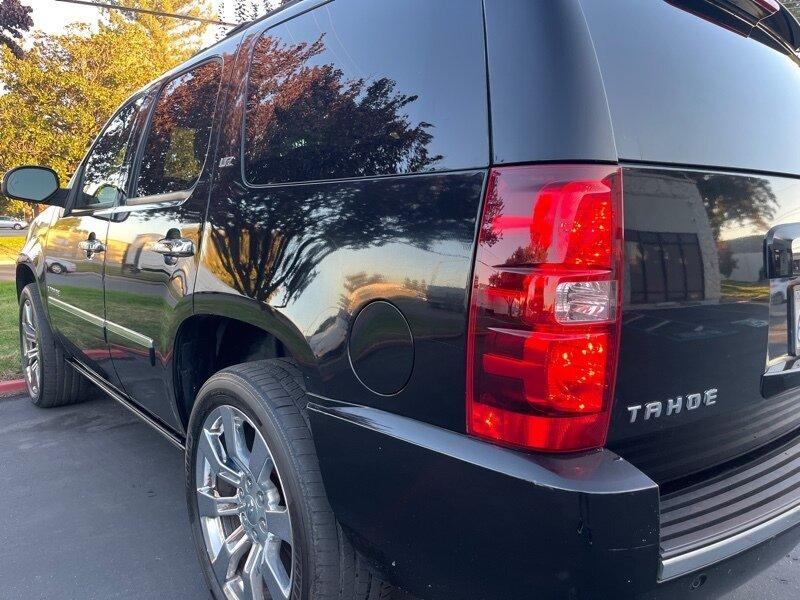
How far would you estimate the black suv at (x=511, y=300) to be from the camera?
1.35 meters

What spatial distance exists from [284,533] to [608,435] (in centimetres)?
100

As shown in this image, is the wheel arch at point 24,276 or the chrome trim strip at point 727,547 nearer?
the chrome trim strip at point 727,547

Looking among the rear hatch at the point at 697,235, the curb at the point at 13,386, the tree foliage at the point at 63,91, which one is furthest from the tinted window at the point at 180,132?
the tree foliage at the point at 63,91

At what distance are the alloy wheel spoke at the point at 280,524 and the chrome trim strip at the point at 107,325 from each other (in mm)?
1048

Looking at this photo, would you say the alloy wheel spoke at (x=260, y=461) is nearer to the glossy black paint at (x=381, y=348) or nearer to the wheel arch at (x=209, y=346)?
the wheel arch at (x=209, y=346)

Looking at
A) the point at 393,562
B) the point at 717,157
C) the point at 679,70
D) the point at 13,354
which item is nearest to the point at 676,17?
the point at 679,70

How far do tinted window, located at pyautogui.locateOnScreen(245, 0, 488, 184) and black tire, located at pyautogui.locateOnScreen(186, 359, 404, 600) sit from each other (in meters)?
0.64

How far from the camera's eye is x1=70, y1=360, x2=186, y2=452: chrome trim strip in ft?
9.18

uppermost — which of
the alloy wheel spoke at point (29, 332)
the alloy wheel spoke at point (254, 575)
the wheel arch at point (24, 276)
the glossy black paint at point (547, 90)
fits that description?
the glossy black paint at point (547, 90)

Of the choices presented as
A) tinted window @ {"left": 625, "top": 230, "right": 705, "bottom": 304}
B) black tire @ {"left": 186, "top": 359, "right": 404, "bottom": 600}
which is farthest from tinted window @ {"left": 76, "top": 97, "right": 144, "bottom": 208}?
tinted window @ {"left": 625, "top": 230, "right": 705, "bottom": 304}

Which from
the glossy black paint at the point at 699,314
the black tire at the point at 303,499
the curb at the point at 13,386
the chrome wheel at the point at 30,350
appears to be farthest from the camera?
the curb at the point at 13,386

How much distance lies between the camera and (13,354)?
5.83 metres

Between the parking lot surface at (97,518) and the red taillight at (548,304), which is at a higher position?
the red taillight at (548,304)

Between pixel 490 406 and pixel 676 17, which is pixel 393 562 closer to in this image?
pixel 490 406
